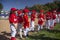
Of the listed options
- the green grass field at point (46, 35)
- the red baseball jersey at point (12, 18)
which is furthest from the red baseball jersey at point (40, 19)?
the red baseball jersey at point (12, 18)

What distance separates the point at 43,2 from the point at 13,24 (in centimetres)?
42

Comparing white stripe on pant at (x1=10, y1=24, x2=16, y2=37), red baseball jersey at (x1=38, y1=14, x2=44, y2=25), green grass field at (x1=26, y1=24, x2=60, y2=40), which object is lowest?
green grass field at (x1=26, y1=24, x2=60, y2=40)

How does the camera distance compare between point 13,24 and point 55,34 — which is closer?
point 13,24

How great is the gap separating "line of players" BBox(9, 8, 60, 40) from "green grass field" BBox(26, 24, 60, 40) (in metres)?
0.05

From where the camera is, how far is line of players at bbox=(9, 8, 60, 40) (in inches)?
106

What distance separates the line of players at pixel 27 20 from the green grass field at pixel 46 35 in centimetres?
5

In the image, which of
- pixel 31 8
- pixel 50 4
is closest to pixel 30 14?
pixel 31 8

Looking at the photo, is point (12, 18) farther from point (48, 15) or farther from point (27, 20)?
point (48, 15)

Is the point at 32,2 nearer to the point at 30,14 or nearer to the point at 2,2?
the point at 30,14

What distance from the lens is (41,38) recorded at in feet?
9.28

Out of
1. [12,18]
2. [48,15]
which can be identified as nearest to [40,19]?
[48,15]

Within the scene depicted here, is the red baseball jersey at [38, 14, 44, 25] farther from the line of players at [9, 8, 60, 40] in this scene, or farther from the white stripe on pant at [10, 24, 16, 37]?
the white stripe on pant at [10, 24, 16, 37]

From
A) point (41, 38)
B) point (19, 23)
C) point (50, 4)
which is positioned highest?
point (50, 4)

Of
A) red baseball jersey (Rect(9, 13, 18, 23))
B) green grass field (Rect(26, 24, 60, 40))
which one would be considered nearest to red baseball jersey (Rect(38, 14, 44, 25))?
green grass field (Rect(26, 24, 60, 40))
